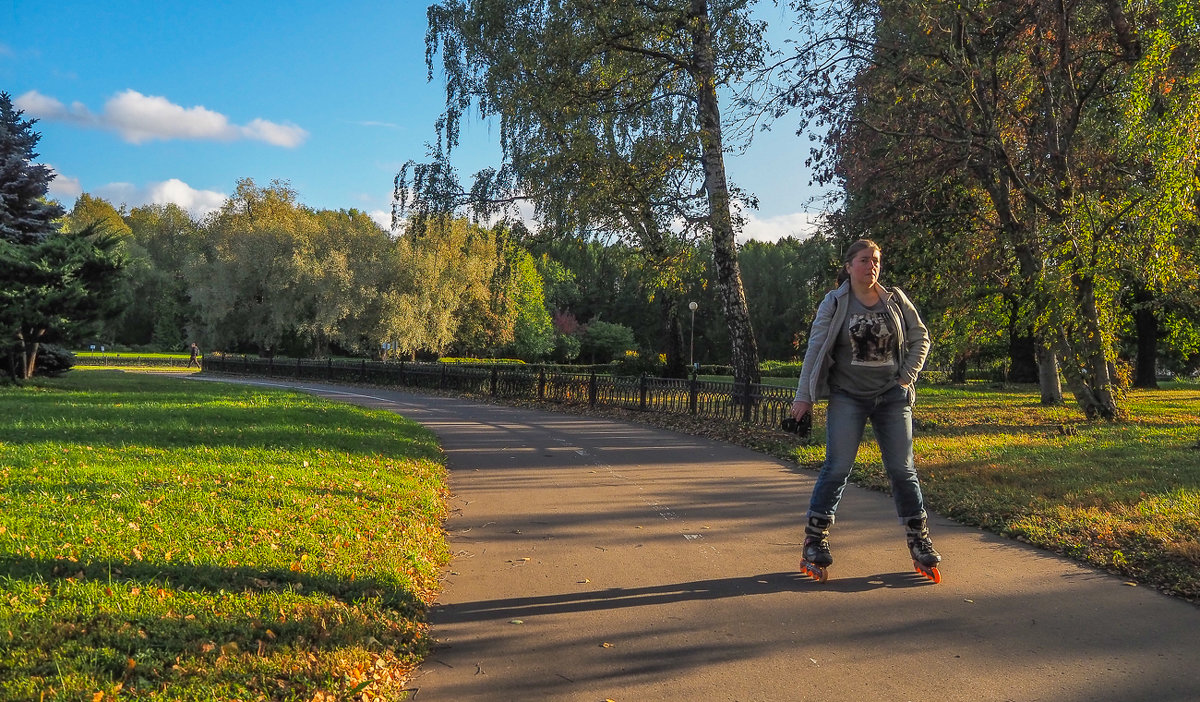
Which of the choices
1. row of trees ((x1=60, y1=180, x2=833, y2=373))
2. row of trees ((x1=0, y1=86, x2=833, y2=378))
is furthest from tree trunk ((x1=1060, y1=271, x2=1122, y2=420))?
row of trees ((x1=60, y1=180, x2=833, y2=373))

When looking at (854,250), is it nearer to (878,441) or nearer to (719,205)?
(878,441)

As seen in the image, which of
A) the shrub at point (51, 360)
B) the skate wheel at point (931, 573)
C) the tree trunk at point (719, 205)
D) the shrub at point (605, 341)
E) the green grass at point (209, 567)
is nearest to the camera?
the green grass at point (209, 567)

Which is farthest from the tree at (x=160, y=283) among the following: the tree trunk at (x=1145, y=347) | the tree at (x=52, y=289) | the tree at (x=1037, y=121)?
the tree trunk at (x=1145, y=347)

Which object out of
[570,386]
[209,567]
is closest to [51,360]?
[570,386]

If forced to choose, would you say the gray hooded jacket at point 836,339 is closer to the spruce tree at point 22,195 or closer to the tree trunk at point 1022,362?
the spruce tree at point 22,195

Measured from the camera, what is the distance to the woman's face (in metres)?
4.82

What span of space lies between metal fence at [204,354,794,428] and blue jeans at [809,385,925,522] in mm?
7852

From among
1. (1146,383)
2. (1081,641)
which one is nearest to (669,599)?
(1081,641)

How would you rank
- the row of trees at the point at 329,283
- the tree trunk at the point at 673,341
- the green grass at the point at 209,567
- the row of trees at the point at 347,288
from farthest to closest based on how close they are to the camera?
the row of trees at the point at 347,288 → the tree trunk at the point at 673,341 → the row of trees at the point at 329,283 → the green grass at the point at 209,567

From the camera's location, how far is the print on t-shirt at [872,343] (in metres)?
4.77

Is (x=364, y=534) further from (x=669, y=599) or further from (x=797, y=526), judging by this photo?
(x=797, y=526)

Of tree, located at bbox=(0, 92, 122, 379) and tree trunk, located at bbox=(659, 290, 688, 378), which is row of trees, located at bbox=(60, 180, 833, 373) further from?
tree, located at bbox=(0, 92, 122, 379)

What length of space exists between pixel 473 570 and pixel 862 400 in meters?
2.78

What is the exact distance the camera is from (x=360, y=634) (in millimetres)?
3734
